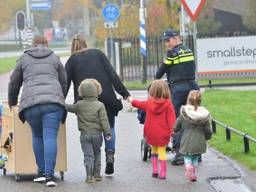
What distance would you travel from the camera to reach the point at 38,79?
9336 millimetres

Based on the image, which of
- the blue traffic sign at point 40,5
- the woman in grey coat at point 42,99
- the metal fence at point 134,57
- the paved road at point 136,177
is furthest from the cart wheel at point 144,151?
the blue traffic sign at point 40,5

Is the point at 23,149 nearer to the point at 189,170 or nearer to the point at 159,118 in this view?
the point at 159,118

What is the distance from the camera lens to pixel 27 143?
964cm

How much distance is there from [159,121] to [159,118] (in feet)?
0.12

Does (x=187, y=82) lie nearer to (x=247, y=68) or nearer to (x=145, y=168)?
(x=145, y=168)

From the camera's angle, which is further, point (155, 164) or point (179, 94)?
point (179, 94)

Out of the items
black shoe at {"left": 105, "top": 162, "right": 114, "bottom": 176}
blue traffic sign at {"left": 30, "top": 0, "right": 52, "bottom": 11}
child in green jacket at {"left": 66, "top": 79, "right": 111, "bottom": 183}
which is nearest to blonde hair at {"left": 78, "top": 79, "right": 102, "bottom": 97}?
child in green jacket at {"left": 66, "top": 79, "right": 111, "bottom": 183}

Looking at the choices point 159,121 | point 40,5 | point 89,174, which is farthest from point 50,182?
point 40,5

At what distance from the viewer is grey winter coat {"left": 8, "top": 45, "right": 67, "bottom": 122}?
9.22 m

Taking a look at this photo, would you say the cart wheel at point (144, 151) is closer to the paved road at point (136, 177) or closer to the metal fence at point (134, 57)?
the paved road at point (136, 177)

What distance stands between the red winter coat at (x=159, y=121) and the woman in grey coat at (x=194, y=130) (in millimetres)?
246

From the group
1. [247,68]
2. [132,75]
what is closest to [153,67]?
[132,75]

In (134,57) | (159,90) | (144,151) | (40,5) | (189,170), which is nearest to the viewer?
(189,170)

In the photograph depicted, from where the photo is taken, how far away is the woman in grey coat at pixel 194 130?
9.50 m
